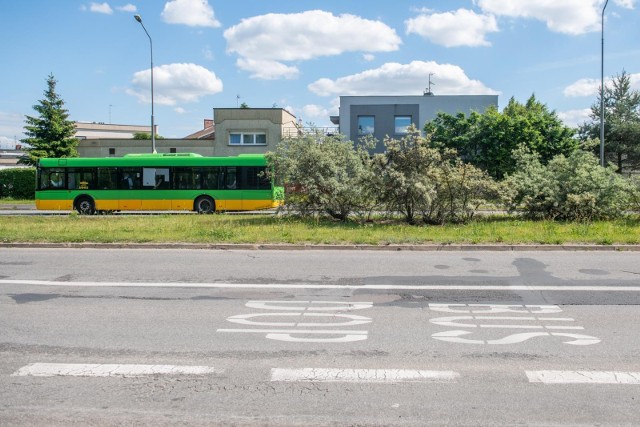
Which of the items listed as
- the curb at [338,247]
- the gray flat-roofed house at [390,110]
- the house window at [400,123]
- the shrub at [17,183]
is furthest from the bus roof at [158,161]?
the house window at [400,123]

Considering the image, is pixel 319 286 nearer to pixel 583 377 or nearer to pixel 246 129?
pixel 583 377

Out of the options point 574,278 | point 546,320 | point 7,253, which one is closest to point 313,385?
point 546,320

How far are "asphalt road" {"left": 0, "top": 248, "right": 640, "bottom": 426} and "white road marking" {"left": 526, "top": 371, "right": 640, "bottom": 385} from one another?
2cm

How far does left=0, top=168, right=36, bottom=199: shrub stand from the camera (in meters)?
38.7

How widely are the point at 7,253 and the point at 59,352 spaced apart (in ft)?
27.1

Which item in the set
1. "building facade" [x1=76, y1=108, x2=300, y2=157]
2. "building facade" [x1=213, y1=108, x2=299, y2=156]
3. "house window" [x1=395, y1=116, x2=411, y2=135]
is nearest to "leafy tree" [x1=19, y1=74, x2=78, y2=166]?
"building facade" [x1=76, y1=108, x2=300, y2=157]

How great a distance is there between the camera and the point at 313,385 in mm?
4363

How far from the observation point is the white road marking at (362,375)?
14.7 feet

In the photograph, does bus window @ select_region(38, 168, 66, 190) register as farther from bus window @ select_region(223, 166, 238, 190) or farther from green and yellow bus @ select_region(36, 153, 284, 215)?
bus window @ select_region(223, 166, 238, 190)

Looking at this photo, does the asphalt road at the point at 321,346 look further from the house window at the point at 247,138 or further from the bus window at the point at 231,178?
the house window at the point at 247,138

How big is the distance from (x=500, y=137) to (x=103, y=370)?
3649cm

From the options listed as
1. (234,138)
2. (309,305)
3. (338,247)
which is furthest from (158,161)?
(309,305)

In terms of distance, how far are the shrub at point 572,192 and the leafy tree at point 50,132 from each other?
1514 inches

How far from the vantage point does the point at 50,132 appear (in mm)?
44062
